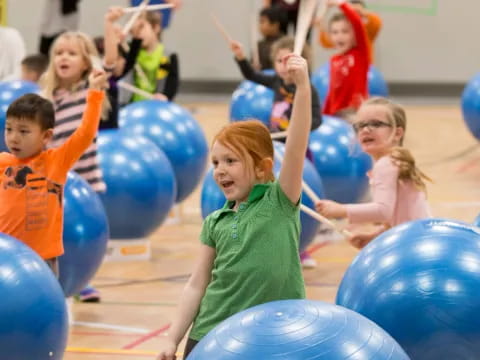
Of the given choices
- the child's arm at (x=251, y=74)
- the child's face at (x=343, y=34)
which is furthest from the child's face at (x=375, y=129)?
the child's face at (x=343, y=34)

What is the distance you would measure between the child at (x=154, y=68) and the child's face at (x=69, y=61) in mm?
2916

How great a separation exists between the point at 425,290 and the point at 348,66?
16.4 ft

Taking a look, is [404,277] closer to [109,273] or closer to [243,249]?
[243,249]

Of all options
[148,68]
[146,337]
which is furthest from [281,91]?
[146,337]

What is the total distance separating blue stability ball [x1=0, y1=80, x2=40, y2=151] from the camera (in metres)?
6.95

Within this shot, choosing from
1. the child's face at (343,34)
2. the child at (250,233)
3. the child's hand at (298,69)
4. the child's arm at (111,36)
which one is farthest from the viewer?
the child's face at (343,34)

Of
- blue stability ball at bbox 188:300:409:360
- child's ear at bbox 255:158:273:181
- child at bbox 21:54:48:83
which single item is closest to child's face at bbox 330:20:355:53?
child at bbox 21:54:48:83

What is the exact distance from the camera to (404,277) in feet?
12.2

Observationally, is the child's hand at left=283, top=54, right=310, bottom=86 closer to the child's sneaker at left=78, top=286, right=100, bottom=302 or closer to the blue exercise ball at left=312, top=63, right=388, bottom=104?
the child's sneaker at left=78, top=286, right=100, bottom=302

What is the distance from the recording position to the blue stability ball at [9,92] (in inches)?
273

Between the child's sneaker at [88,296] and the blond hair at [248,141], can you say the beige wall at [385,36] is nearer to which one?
the child's sneaker at [88,296]

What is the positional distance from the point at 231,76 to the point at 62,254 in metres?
10.3

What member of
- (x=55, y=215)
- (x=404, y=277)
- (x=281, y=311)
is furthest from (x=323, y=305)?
(x=55, y=215)

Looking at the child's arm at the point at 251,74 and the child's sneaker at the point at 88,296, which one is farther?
the child's arm at the point at 251,74
